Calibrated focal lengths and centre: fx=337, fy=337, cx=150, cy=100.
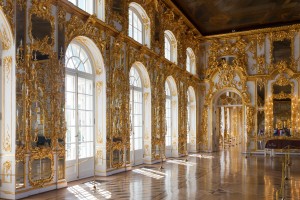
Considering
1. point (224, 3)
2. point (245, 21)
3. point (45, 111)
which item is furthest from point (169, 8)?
point (45, 111)

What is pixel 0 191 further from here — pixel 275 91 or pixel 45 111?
pixel 275 91

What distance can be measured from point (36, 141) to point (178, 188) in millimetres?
3581

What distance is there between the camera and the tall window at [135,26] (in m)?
12.7

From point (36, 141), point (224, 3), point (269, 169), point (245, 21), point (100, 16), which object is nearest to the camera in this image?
point (36, 141)

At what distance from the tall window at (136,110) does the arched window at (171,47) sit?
373 centimetres

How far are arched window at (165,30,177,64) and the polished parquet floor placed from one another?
6697 millimetres

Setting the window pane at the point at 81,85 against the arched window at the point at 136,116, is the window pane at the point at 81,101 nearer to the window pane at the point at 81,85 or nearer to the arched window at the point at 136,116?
the window pane at the point at 81,85

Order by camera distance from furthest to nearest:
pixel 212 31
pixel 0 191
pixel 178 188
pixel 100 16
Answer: pixel 212 31
pixel 100 16
pixel 178 188
pixel 0 191

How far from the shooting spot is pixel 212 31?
793 inches

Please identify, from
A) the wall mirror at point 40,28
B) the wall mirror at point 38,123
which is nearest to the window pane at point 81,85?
the wall mirror at point 40,28

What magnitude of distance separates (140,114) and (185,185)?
5.24 metres

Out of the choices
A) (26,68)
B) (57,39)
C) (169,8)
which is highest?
(169,8)

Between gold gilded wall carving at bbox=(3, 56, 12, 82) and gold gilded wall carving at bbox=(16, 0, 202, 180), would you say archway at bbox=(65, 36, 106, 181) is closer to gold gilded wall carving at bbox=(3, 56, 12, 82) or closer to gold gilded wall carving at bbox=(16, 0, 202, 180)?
gold gilded wall carving at bbox=(16, 0, 202, 180)

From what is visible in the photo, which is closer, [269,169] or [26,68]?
[26,68]
